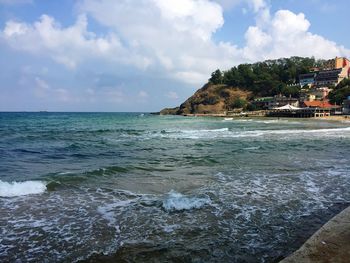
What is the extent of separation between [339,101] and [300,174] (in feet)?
299

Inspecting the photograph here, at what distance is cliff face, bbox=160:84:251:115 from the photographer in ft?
437

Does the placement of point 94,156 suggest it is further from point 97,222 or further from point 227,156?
point 97,222

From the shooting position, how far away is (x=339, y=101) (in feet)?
311

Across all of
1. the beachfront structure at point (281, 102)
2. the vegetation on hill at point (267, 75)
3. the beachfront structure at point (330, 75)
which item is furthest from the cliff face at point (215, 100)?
the beachfront structure at point (330, 75)

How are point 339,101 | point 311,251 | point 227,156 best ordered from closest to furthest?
point 311,251 → point 227,156 → point 339,101

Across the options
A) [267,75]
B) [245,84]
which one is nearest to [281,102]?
[267,75]

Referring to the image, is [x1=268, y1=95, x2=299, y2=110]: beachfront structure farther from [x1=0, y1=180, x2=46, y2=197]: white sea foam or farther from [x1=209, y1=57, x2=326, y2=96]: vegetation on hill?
[x1=0, y1=180, x2=46, y2=197]: white sea foam

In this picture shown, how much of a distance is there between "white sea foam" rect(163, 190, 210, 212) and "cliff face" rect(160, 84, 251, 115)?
386ft

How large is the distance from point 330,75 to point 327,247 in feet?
424

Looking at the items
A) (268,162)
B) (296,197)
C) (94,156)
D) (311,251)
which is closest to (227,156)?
(268,162)

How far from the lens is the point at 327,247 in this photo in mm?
5957

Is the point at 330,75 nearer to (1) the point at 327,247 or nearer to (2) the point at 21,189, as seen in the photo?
(2) the point at 21,189

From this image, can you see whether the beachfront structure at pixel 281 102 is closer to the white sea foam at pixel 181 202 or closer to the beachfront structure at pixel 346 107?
the beachfront structure at pixel 346 107

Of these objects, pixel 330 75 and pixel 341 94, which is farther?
pixel 330 75
